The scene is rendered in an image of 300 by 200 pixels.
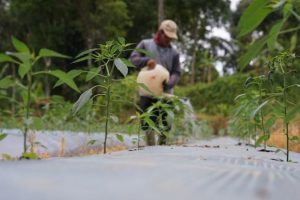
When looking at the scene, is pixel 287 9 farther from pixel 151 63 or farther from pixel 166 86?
pixel 166 86

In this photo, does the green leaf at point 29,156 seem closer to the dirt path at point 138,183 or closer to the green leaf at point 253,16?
the dirt path at point 138,183

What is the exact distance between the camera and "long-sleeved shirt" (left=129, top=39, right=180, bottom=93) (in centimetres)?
388

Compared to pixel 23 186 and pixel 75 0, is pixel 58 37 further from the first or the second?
pixel 23 186

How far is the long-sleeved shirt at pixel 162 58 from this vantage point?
3875mm

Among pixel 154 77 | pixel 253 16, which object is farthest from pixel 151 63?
pixel 253 16

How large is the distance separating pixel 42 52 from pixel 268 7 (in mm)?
540

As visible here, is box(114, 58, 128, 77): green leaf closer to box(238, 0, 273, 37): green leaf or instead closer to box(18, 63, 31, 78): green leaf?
box(18, 63, 31, 78): green leaf

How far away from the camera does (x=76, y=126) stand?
218 inches

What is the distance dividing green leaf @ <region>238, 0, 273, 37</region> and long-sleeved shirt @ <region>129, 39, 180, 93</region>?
284cm

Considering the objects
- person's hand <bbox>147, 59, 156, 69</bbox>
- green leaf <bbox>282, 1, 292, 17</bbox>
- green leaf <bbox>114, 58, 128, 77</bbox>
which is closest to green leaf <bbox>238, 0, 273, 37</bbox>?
green leaf <bbox>282, 1, 292, 17</bbox>

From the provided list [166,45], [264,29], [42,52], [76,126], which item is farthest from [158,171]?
[264,29]

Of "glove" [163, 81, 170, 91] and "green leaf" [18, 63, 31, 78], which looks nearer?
"green leaf" [18, 63, 31, 78]

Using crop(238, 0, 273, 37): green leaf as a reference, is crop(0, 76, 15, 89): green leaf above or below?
below

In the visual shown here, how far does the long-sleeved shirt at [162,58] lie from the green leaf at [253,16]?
2.84 m
